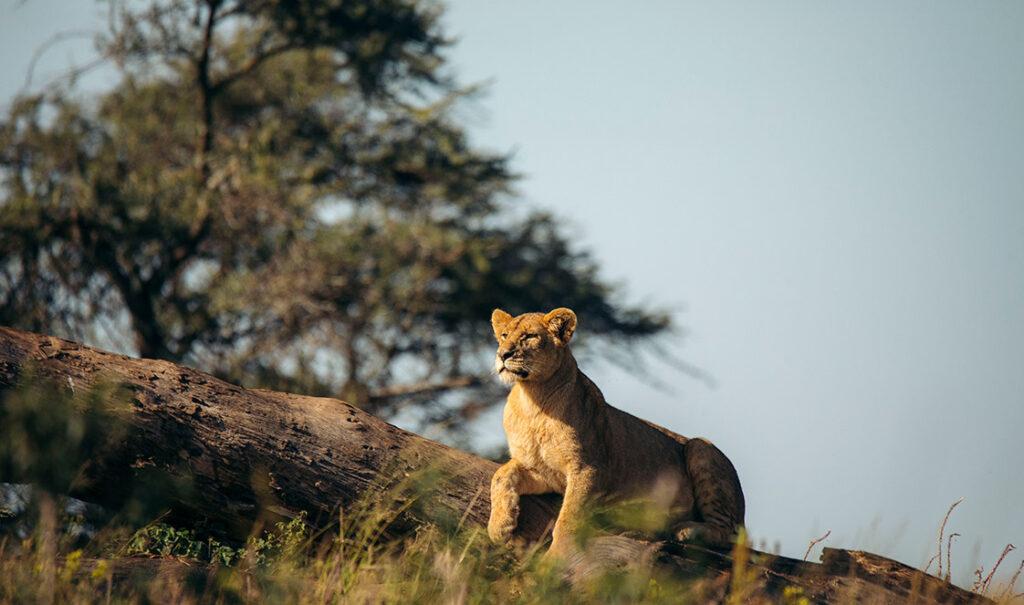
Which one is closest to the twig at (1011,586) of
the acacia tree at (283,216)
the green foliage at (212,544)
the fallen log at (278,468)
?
the fallen log at (278,468)

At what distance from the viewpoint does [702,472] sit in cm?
880

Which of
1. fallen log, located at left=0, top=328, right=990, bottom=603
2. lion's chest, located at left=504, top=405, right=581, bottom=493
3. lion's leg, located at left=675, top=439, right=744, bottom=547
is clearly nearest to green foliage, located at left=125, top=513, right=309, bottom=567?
fallen log, located at left=0, top=328, right=990, bottom=603

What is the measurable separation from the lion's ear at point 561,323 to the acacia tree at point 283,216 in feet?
39.8

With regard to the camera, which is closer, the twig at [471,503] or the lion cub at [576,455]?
the twig at [471,503]

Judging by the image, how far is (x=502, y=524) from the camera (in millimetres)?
7816

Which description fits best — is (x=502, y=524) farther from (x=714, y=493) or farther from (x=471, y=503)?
(x=714, y=493)

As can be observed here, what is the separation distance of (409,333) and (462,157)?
10.2 feet

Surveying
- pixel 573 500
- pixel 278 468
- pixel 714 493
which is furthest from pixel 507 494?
pixel 714 493

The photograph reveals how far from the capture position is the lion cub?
8039mm

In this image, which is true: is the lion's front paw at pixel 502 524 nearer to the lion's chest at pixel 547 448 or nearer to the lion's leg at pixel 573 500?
the lion's leg at pixel 573 500

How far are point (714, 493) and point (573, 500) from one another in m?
1.22

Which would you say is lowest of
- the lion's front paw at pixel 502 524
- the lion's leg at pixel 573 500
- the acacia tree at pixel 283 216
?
the lion's front paw at pixel 502 524

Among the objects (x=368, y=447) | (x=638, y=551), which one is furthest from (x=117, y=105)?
(x=638, y=551)

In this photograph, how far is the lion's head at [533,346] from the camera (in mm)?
8281
